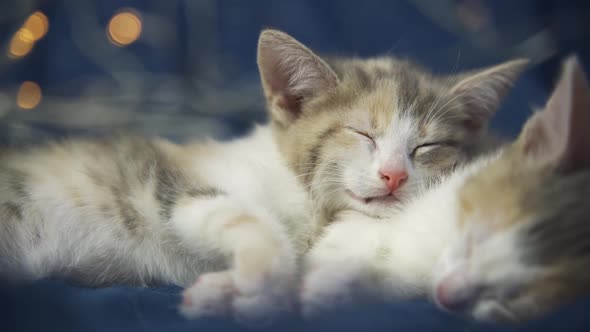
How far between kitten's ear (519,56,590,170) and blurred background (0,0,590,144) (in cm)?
112

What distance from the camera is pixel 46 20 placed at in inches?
80.0

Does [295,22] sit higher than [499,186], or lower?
higher

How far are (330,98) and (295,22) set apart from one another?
108 centimetres

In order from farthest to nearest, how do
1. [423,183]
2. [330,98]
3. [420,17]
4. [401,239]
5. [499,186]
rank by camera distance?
[420,17], [330,98], [423,183], [401,239], [499,186]

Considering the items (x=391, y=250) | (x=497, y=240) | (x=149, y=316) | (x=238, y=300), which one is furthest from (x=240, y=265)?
(x=497, y=240)

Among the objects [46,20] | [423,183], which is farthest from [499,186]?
[46,20]

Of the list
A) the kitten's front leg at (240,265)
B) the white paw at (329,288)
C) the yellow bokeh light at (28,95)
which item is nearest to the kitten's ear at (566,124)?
the white paw at (329,288)

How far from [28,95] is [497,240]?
1.90m

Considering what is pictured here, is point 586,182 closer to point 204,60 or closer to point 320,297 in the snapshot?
point 320,297

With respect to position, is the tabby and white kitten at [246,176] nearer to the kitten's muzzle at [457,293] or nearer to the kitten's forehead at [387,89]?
the kitten's forehead at [387,89]

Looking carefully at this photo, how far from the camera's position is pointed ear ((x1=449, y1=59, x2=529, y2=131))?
1.24m

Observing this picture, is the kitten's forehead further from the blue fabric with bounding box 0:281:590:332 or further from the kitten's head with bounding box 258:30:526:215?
the blue fabric with bounding box 0:281:590:332

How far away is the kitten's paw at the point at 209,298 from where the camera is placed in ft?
2.87

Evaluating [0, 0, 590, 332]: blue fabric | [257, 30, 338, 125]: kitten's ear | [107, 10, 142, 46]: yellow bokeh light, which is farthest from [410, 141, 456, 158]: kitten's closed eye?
[107, 10, 142, 46]: yellow bokeh light
